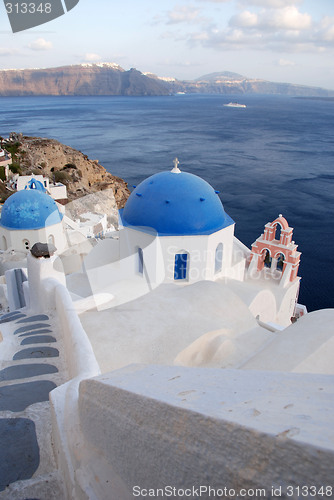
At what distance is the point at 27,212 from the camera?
1332 cm

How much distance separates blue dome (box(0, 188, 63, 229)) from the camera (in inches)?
520

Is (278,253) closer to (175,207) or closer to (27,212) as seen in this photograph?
(175,207)

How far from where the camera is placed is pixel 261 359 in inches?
205

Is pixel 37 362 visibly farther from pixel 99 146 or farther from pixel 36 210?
pixel 99 146

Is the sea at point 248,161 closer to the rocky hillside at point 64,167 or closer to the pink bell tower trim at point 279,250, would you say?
the rocky hillside at point 64,167

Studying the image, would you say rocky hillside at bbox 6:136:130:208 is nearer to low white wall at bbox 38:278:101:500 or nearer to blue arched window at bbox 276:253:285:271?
blue arched window at bbox 276:253:285:271

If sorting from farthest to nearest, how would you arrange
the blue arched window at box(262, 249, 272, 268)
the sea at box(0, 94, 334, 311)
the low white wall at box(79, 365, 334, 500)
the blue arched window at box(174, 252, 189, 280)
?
the sea at box(0, 94, 334, 311) → the blue arched window at box(262, 249, 272, 268) → the blue arched window at box(174, 252, 189, 280) → the low white wall at box(79, 365, 334, 500)

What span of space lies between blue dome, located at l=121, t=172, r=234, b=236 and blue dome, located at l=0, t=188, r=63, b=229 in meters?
5.26

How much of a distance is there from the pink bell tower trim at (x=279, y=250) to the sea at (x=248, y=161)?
33.8 ft

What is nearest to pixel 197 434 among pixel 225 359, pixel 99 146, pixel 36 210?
pixel 225 359

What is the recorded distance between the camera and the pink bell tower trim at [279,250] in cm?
1175

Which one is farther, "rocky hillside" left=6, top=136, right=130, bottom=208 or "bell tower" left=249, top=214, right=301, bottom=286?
Answer: "rocky hillside" left=6, top=136, right=130, bottom=208

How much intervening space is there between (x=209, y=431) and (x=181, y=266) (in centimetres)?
826

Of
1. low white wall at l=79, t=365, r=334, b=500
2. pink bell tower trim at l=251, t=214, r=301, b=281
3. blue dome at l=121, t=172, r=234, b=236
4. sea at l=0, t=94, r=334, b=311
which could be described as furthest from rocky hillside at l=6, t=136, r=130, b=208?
low white wall at l=79, t=365, r=334, b=500
